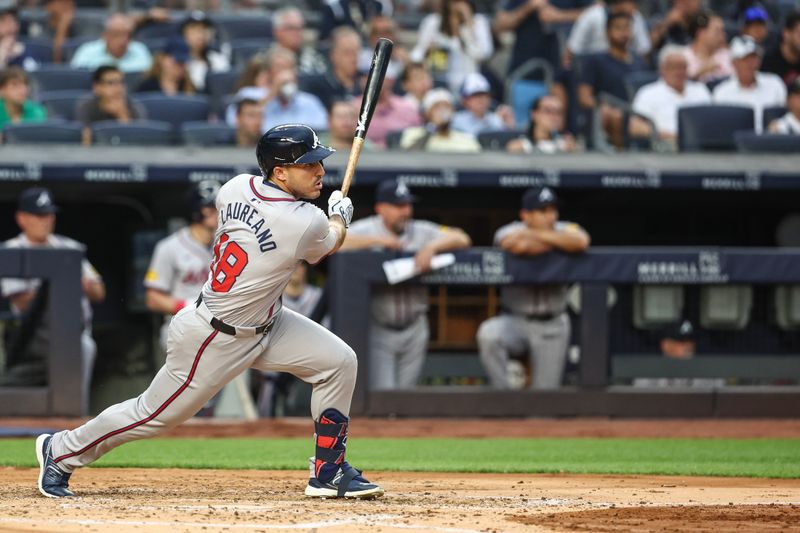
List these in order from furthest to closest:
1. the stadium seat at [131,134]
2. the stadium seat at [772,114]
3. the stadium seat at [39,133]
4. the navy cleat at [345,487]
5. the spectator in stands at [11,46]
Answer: the spectator in stands at [11,46], the stadium seat at [772,114], the stadium seat at [131,134], the stadium seat at [39,133], the navy cleat at [345,487]

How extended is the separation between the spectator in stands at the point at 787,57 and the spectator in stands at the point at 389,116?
3267 mm

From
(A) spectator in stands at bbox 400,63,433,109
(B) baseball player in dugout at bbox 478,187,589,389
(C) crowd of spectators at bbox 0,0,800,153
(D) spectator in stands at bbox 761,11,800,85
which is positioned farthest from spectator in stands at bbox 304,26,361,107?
(D) spectator in stands at bbox 761,11,800,85

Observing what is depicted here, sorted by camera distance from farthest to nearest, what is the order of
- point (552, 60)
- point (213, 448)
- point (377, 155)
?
1. point (552, 60)
2. point (377, 155)
3. point (213, 448)

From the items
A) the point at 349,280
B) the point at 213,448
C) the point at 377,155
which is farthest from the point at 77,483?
the point at 377,155

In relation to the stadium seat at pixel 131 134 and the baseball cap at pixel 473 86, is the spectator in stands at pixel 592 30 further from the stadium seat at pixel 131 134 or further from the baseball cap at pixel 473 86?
the stadium seat at pixel 131 134

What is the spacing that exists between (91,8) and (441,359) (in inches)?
240

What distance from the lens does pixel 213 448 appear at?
7547 millimetres

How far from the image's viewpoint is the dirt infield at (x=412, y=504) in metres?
4.36

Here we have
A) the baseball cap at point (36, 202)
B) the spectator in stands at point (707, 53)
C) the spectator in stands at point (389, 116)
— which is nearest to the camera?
the baseball cap at point (36, 202)

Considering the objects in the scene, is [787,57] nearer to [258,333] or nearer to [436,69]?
[436,69]

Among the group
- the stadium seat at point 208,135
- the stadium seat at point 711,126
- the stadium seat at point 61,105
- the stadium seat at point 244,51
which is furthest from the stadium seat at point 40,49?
the stadium seat at point 711,126

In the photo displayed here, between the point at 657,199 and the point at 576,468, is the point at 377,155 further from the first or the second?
the point at 576,468

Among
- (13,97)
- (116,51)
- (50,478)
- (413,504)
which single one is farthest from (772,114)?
(50,478)

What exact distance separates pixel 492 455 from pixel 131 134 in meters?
3.91
